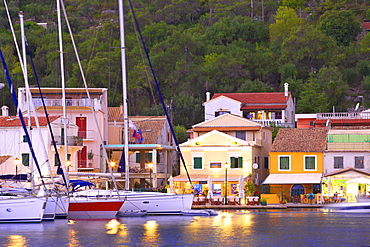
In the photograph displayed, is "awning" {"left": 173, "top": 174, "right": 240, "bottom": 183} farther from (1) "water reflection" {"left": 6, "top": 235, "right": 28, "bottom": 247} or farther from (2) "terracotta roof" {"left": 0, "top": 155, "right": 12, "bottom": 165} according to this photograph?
(1) "water reflection" {"left": 6, "top": 235, "right": 28, "bottom": 247}

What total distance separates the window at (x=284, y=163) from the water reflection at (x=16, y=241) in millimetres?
32225

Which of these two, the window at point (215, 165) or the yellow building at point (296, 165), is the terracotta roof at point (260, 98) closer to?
the yellow building at point (296, 165)

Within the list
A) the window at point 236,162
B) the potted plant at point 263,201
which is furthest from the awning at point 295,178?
the window at point 236,162

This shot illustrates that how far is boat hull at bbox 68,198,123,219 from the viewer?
1815 inches

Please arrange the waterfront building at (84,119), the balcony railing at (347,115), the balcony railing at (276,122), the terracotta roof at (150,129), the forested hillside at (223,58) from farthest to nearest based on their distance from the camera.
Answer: the forested hillside at (223,58) < the balcony railing at (276,122) < the balcony railing at (347,115) < the terracotta roof at (150,129) < the waterfront building at (84,119)

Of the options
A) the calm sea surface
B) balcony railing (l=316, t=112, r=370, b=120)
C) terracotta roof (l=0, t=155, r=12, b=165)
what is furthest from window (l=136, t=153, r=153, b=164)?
the calm sea surface

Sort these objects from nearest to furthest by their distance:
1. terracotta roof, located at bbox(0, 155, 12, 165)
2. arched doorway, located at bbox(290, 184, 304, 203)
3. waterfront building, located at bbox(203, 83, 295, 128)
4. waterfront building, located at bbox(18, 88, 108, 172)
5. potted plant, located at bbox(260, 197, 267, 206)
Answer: potted plant, located at bbox(260, 197, 267, 206), terracotta roof, located at bbox(0, 155, 12, 165), arched doorway, located at bbox(290, 184, 304, 203), waterfront building, located at bbox(18, 88, 108, 172), waterfront building, located at bbox(203, 83, 295, 128)

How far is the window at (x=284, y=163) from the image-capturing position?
214 feet

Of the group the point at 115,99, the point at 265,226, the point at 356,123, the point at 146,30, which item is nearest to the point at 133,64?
the point at 115,99

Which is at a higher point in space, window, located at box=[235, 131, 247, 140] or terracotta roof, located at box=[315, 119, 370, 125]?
terracotta roof, located at box=[315, 119, 370, 125]

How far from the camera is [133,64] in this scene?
351ft

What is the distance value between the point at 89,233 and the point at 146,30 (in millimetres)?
88379

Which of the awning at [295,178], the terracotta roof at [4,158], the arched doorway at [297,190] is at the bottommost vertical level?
the arched doorway at [297,190]

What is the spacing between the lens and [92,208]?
4622 cm
